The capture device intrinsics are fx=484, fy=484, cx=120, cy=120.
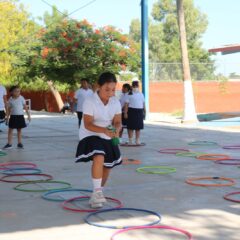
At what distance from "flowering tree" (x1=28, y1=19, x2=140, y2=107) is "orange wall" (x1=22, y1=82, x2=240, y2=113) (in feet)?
9.88

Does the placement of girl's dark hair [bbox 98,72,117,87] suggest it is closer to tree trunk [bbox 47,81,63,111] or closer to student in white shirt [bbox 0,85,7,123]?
student in white shirt [bbox 0,85,7,123]

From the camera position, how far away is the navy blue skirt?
19.4 ft

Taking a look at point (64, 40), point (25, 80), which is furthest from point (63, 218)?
point (25, 80)

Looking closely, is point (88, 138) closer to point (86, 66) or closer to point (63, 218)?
point (63, 218)

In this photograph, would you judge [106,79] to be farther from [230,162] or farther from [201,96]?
[201,96]

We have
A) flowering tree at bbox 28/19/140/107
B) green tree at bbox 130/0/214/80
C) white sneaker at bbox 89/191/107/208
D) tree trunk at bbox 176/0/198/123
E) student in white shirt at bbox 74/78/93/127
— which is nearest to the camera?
white sneaker at bbox 89/191/107/208

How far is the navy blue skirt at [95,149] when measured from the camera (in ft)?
19.4

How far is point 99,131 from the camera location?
585cm

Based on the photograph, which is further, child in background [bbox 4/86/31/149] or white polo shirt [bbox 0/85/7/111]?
white polo shirt [bbox 0/85/7/111]

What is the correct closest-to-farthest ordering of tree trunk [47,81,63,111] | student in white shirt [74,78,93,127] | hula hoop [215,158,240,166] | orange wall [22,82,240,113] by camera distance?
hula hoop [215,158,240,166] < student in white shirt [74,78,93,127] < orange wall [22,82,240,113] < tree trunk [47,81,63,111]

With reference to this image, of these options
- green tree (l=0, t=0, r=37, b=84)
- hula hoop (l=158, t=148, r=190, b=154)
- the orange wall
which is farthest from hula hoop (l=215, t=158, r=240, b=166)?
green tree (l=0, t=0, r=37, b=84)

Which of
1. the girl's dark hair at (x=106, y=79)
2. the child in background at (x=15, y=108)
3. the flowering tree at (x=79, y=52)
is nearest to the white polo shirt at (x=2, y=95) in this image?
the child in background at (x=15, y=108)

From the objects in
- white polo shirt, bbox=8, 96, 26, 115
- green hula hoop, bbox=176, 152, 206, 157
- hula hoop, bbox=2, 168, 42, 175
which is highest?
white polo shirt, bbox=8, 96, 26, 115

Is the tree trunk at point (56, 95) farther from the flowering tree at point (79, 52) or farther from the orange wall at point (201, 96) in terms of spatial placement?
the flowering tree at point (79, 52)
